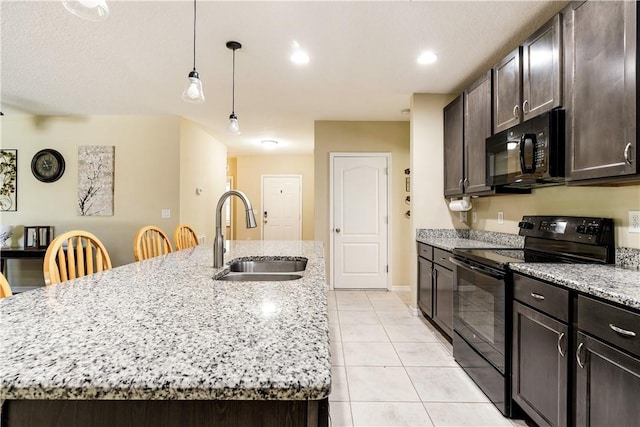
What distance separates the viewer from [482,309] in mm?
2174

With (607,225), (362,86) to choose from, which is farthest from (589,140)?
(362,86)

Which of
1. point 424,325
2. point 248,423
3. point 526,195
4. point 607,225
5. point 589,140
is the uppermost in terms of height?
point 589,140

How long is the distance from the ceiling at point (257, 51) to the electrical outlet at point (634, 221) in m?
1.37

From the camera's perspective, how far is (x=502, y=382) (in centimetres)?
194

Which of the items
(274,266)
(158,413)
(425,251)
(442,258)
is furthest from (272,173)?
(158,413)

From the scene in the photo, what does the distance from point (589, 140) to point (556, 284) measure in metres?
0.78

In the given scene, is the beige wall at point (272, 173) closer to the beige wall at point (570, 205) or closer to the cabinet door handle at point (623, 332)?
the beige wall at point (570, 205)

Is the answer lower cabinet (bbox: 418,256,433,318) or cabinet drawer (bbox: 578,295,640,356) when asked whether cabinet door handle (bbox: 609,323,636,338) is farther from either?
lower cabinet (bbox: 418,256,433,318)

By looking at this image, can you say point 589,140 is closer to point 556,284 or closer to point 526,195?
point 556,284

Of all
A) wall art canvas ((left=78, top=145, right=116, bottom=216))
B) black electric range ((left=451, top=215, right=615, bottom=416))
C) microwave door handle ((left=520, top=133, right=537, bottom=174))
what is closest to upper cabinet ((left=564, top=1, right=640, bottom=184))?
microwave door handle ((left=520, top=133, right=537, bottom=174))

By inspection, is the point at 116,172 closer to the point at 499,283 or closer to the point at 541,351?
the point at 499,283

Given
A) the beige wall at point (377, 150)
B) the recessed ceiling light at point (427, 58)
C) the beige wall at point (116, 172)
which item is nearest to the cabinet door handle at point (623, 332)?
the recessed ceiling light at point (427, 58)

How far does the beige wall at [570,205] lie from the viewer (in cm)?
183

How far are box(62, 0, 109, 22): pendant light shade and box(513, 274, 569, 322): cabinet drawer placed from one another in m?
2.20
